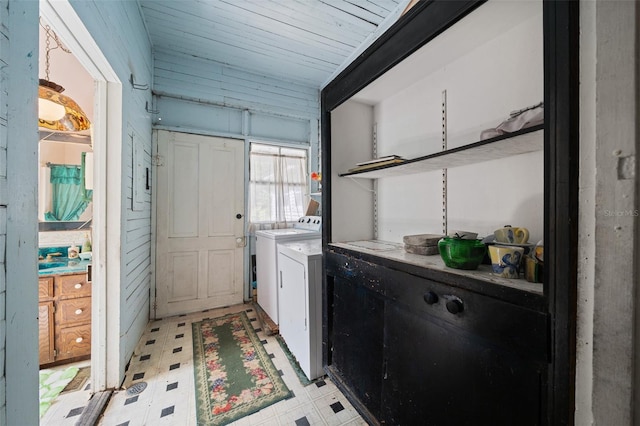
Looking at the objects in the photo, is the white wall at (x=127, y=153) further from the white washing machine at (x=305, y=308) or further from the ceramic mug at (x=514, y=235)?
the ceramic mug at (x=514, y=235)

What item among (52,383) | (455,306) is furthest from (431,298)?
(52,383)

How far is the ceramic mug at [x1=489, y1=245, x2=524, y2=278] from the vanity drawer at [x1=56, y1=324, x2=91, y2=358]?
2867mm

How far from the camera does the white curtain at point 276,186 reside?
3328 millimetres

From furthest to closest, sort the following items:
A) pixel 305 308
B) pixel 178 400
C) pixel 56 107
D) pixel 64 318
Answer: pixel 64 318, pixel 56 107, pixel 305 308, pixel 178 400

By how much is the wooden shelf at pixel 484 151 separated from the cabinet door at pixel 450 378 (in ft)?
2.04

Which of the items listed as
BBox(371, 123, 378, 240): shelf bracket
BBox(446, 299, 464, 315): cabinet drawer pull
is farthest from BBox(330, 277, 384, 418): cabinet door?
BBox(371, 123, 378, 240): shelf bracket

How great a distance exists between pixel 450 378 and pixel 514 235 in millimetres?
546

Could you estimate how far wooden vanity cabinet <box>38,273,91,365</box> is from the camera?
1835 mm

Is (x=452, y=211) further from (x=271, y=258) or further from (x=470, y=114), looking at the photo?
(x=271, y=258)

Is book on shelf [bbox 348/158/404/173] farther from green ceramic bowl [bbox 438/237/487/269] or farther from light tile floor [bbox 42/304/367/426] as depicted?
light tile floor [bbox 42/304/367/426]

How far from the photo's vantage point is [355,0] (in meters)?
2.14

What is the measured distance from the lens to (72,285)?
1.92 meters

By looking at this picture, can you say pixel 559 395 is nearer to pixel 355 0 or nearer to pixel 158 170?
pixel 355 0

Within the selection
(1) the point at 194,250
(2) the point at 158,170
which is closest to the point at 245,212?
(1) the point at 194,250
